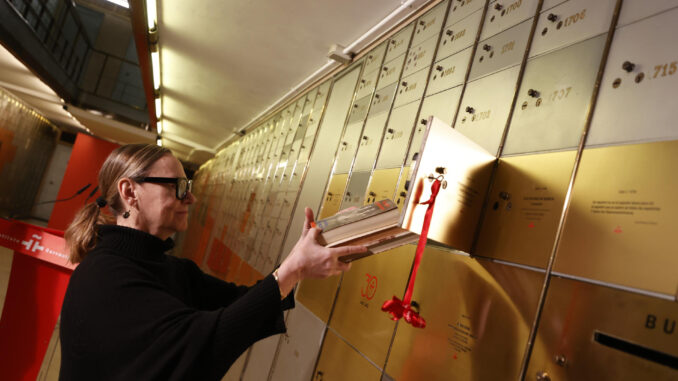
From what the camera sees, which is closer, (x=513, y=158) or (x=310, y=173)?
(x=513, y=158)

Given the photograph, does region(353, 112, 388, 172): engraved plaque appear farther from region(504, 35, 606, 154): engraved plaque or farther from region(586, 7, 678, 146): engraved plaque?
region(586, 7, 678, 146): engraved plaque

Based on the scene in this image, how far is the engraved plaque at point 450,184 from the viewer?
1.23 m

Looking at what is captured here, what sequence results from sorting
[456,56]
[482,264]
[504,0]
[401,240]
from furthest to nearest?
[456,56] → [504,0] → [482,264] → [401,240]

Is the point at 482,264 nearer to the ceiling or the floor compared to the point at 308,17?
nearer to the floor

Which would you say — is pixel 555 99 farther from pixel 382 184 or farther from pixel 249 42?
pixel 249 42

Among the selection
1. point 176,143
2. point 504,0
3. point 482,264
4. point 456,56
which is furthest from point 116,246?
point 176,143

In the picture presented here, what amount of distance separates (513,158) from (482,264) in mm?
408

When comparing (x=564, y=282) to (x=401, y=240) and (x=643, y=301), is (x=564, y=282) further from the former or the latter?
(x=401, y=240)

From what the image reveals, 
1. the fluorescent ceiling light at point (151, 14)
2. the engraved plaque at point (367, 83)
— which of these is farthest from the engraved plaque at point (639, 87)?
the fluorescent ceiling light at point (151, 14)

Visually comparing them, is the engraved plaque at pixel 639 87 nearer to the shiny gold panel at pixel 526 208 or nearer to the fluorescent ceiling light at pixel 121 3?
the shiny gold panel at pixel 526 208

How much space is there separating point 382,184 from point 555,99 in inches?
41.4

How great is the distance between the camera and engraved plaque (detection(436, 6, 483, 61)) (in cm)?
204

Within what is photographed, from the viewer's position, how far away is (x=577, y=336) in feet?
3.59

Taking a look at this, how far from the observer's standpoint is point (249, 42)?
13.3ft
